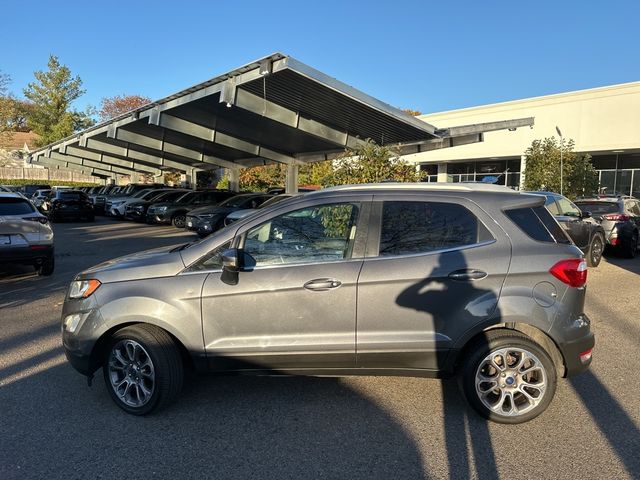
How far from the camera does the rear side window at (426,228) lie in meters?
3.65

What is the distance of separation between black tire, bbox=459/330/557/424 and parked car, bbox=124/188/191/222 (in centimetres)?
2090

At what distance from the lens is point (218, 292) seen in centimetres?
362

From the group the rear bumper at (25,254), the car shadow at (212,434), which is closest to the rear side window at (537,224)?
the car shadow at (212,434)

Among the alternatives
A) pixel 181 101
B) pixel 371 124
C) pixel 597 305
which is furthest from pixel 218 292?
pixel 181 101

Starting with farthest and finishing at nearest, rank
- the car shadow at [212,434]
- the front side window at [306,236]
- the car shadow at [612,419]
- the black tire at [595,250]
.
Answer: the black tire at [595,250] < the front side window at [306,236] < the car shadow at [612,419] < the car shadow at [212,434]

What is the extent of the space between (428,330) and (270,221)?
1433mm

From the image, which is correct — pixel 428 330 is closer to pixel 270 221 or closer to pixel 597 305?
pixel 270 221

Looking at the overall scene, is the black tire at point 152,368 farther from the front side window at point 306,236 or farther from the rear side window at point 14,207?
the rear side window at point 14,207

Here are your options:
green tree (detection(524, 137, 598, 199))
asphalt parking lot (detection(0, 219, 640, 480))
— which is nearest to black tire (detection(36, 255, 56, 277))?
asphalt parking lot (detection(0, 219, 640, 480))

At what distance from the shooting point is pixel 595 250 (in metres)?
11.2

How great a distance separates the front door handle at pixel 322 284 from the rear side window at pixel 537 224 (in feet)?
A: 4.58

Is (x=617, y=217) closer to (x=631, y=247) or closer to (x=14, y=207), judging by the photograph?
(x=631, y=247)

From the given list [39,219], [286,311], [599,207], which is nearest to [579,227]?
[599,207]

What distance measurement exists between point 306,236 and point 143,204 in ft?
70.5
